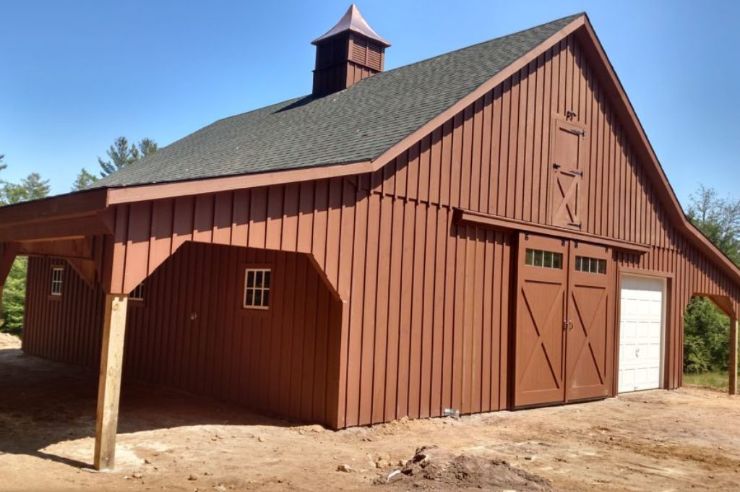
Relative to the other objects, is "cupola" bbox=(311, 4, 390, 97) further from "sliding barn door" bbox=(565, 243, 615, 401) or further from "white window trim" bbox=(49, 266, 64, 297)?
"white window trim" bbox=(49, 266, 64, 297)

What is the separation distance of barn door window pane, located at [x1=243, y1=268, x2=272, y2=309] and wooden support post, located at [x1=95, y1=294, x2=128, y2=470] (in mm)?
3240

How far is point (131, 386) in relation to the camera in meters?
10.6

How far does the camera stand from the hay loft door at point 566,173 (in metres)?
11.1

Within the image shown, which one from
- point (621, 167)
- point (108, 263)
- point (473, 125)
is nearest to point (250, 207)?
point (108, 263)

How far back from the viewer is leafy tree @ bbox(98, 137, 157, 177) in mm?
58900

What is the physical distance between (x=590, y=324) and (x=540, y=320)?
5.04 ft

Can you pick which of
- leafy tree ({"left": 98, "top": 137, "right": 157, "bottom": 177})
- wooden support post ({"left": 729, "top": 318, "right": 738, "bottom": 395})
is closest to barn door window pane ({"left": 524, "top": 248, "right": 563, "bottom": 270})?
wooden support post ({"left": 729, "top": 318, "right": 738, "bottom": 395})

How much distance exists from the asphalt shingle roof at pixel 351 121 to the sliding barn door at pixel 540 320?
2.74 metres

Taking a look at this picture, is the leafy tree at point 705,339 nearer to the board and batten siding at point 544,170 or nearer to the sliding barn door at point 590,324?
the board and batten siding at point 544,170

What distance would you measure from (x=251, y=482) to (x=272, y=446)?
138 centimetres

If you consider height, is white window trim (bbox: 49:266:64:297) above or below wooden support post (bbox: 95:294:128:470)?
above

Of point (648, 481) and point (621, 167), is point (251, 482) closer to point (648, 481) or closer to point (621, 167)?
point (648, 481)

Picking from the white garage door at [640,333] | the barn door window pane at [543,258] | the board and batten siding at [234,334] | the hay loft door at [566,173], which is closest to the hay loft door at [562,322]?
the barn door window pane at [543,258]

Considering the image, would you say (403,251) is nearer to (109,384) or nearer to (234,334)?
(234,334)
